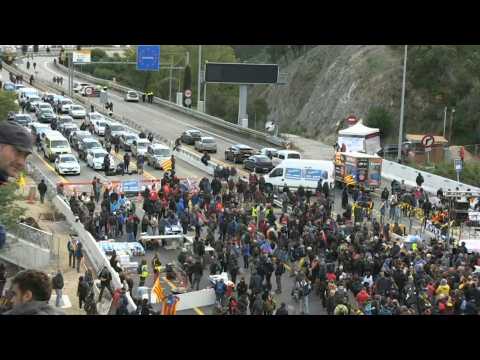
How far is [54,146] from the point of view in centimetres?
3666

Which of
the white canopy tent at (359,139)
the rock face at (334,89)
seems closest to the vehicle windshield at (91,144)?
the white canopy tent at (359,139)

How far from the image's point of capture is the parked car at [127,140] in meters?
39.6

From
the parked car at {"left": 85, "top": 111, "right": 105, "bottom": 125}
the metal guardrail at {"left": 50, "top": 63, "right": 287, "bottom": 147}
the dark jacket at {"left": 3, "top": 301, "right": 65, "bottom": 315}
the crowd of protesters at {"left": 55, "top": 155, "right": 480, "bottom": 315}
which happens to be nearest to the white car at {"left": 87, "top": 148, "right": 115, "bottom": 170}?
the crowd of protesters at {"left": 55, "top": 155, "right": 480, "bottom": 315}

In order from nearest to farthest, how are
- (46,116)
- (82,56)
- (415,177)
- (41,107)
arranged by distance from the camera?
1. (415,177)
2. (46,116)
3. (41,107)
4. (82,56)

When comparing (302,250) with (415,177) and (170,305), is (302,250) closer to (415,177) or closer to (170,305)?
(170,305)

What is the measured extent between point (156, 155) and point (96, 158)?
98.1 inches

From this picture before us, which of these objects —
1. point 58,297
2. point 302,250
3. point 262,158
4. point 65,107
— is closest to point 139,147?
point 262,158

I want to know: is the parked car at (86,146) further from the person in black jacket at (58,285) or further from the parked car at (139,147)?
the person in black jacket at (58,285)

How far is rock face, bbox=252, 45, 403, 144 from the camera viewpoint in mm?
65250

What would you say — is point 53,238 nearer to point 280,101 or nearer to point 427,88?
point 427,88

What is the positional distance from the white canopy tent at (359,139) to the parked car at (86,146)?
11.1 m

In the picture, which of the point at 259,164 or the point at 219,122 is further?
the point at 219,122
